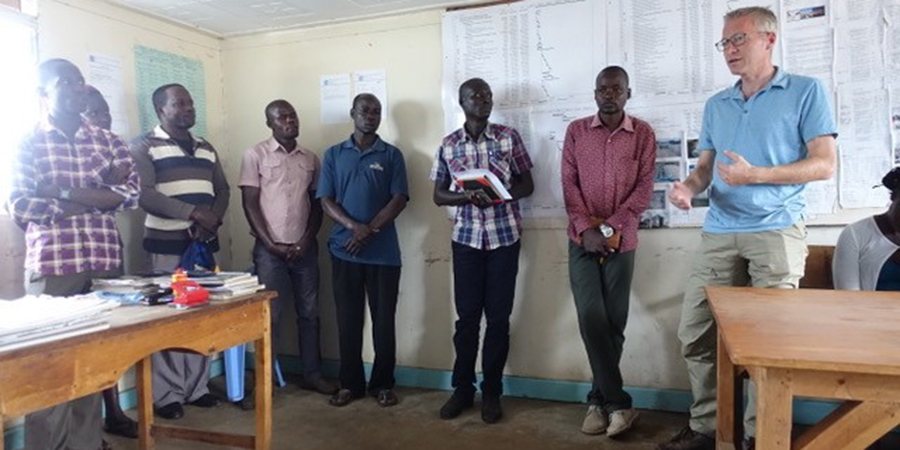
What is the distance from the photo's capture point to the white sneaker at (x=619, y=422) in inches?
108

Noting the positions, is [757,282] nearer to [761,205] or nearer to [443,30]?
[761,205]

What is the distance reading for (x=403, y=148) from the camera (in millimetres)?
3641

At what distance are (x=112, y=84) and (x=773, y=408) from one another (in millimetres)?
3436

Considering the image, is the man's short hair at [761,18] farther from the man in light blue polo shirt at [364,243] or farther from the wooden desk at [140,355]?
the wooden desk at [140,355]

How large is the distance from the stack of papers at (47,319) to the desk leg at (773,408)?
157 cm

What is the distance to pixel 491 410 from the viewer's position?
2998mm

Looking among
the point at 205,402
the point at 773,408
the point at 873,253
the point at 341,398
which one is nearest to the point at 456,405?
the point at 341,398

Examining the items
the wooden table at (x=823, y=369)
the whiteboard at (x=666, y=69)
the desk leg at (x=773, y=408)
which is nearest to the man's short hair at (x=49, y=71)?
the whiteboard at (x=666, y=69)

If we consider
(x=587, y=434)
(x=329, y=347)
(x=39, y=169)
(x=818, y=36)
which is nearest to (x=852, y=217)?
(x=818, y=36)

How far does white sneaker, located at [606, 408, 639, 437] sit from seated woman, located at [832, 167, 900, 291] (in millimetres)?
1020

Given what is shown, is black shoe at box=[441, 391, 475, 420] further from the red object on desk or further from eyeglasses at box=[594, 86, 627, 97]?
eyeglasses at box=[594, 86, 627, 97]

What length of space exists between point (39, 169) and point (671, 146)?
2.83 metres

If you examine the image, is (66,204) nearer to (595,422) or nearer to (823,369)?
(595,422)

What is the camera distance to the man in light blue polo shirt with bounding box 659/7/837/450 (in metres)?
2.09
